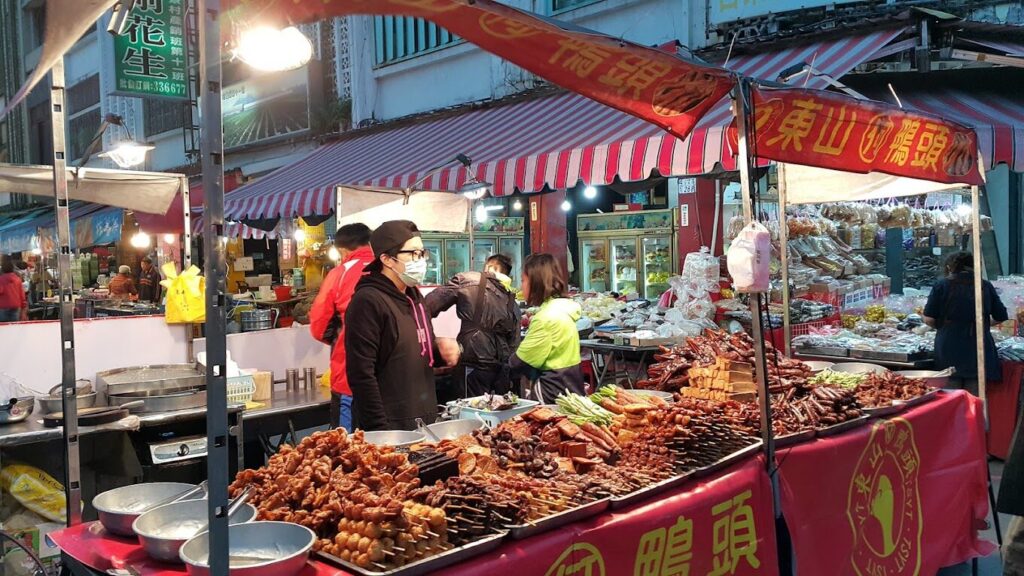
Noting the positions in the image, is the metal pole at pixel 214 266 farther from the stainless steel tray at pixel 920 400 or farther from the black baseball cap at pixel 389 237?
the stainless steel tray at pixel 920 400

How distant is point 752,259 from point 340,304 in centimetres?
338

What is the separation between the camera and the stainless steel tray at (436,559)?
7.89ft

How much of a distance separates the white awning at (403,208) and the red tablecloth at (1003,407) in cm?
586

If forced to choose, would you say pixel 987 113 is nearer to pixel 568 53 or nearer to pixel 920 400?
pixel 920 400

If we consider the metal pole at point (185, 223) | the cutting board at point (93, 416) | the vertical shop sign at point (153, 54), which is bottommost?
the cutting board at point (93, 416)

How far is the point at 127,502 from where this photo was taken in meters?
2.98

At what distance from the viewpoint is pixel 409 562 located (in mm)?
2490

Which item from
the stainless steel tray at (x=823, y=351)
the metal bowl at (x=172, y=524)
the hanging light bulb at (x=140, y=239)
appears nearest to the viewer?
the metal bowl at (x=172, y=524)

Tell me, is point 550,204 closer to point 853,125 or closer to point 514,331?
point 514,331

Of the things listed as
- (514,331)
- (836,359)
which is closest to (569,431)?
(514,331)

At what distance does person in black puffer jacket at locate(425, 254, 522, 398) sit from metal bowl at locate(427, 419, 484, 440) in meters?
2.78

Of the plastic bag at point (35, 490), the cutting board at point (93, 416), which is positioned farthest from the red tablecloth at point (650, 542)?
the plastic bag at point (35, 490)

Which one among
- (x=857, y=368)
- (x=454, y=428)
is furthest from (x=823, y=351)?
(x=454, y=428)

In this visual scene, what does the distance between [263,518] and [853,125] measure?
3.73 metres
